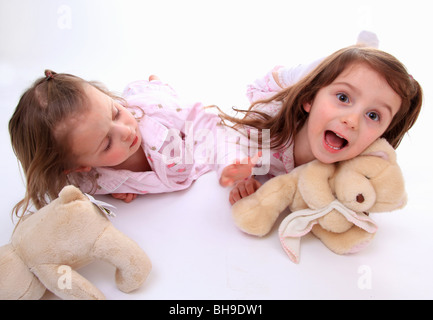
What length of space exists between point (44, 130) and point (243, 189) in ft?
1.85

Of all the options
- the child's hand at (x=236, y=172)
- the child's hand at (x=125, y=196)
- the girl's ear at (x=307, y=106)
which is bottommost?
the child's hand at (x=125, y=196)

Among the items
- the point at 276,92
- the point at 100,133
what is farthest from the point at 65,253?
the point at 276,92

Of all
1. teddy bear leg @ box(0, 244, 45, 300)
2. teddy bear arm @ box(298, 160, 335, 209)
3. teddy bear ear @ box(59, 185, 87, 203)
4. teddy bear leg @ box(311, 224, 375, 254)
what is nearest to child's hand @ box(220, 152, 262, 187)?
teddy bear arm @ box(298, 160, 335, 209)

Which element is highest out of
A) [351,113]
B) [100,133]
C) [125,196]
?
[351,113]

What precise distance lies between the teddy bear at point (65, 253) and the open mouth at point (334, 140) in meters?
0.53

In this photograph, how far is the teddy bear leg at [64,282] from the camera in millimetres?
782

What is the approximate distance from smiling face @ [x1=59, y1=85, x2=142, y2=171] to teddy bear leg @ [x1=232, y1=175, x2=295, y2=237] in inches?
13.9

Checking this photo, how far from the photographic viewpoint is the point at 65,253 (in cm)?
81

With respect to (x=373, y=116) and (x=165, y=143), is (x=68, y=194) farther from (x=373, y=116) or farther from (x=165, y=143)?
(x=373, y=116)

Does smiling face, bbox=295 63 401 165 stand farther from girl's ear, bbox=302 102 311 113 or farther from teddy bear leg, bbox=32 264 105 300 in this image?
teddy bear leg, bbox=32 264 105 300

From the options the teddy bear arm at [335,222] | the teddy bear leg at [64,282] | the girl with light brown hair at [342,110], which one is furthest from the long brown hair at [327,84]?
the teddy bear leg at [64,282]

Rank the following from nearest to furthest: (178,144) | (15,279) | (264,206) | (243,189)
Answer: (15,279) < (264,206) < (243,189) < (178,144)

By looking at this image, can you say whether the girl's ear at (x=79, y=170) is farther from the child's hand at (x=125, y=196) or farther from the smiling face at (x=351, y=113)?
the smiling face at (x=351, y=113)

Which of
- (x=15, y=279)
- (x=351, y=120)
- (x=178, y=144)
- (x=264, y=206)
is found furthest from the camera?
(x=178, y=144)
